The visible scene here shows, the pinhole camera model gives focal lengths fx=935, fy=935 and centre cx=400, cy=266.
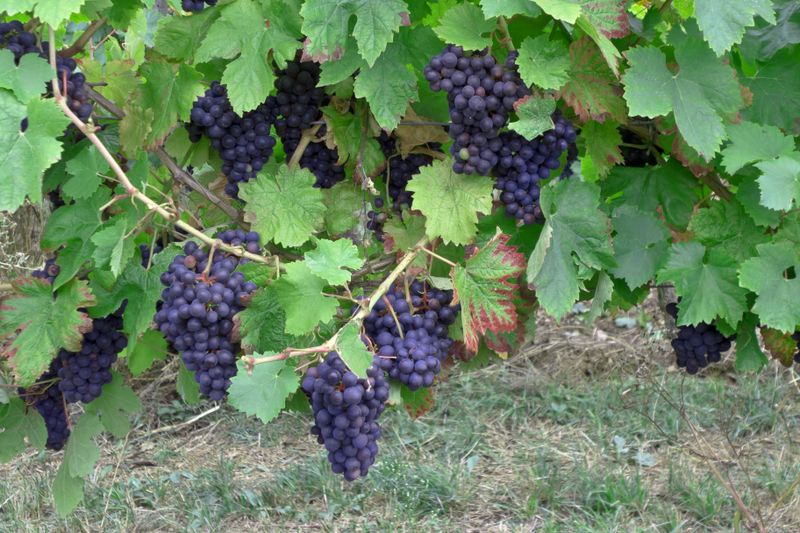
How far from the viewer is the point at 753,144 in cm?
195

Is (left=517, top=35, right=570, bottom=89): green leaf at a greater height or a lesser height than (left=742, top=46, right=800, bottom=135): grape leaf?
greater

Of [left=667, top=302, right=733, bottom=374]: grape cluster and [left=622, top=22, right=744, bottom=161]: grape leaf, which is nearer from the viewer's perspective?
[left=622, top=22, right=744, bottom=161]: grape leaf

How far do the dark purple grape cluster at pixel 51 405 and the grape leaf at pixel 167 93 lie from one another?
0.78m

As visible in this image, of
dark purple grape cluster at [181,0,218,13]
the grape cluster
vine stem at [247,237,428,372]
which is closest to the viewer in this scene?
vine stem at [247,237,428,372]

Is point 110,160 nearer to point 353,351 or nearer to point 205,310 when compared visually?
point 205,310

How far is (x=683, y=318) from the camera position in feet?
6.72

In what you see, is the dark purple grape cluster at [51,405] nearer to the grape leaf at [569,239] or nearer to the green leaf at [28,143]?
the green leaf at [28,143]

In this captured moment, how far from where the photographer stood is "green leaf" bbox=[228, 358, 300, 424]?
5.22 ft

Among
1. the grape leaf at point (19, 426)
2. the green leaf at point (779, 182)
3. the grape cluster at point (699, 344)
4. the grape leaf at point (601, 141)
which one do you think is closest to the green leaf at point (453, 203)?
the grape leaf at point (601, 141)

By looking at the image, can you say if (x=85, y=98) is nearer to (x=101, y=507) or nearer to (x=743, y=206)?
(x=743, y=206)

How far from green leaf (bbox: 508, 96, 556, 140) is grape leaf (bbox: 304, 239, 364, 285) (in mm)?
396

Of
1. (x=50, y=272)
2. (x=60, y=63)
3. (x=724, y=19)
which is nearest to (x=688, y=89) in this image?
(x=724, y=19)

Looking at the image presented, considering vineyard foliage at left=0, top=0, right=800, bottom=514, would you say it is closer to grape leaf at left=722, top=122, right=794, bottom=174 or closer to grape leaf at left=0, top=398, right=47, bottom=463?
grape leaf at left=722, top=122, right=794, bottom=174

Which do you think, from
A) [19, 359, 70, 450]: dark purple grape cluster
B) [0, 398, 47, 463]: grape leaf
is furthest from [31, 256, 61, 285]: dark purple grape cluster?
[0, 398, 47, 463]: grape leaf
